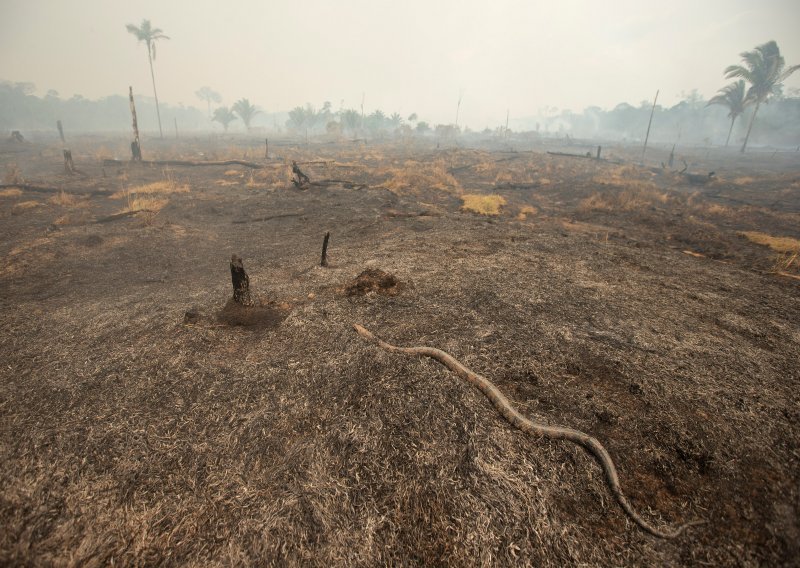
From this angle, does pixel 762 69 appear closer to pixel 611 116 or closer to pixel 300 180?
pixel 300 180

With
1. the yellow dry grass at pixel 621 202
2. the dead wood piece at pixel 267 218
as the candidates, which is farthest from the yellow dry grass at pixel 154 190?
the yellow dry grass at pixel 621 202

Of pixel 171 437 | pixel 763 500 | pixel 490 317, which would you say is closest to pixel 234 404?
pixel 171 437

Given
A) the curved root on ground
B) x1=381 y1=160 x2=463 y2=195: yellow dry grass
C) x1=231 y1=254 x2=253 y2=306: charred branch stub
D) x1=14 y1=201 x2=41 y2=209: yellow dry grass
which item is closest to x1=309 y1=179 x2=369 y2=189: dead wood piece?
x1=381 y1=160 x2=463 y2=195: yellow dry grass

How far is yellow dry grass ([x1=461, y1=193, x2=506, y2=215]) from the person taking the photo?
57.6 feet

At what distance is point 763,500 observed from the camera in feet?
11.9

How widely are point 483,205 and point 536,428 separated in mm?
15373

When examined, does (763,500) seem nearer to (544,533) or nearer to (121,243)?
(544,533)

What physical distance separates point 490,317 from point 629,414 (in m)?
2.93

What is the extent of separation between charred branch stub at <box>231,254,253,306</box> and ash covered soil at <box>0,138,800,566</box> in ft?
1.41

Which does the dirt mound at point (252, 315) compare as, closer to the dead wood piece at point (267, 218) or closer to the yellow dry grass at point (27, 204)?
the dead wood piece at point (267, 218)

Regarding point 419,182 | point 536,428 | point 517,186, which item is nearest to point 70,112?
point 419,182

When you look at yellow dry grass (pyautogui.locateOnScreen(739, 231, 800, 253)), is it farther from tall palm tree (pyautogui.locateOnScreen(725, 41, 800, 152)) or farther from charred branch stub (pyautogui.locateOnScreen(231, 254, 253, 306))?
tall palm tree (pyautogui.locateOnScreen(725, 41, 800, 152))

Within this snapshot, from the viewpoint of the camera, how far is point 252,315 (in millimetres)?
7320

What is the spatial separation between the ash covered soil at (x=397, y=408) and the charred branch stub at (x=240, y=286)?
0.43m
